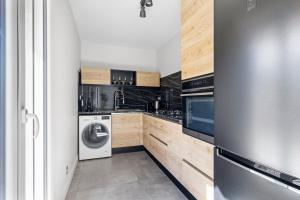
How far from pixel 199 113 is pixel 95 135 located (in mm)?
2385

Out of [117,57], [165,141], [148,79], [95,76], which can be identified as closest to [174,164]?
[165,141]

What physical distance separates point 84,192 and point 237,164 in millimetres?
1915

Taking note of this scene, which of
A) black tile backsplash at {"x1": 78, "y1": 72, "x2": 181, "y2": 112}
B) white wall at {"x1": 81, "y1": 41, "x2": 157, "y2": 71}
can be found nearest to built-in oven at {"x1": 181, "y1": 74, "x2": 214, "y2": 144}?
black tile backsplash at {"x1": 78, "y1": 72, "x2": 181, "y2": 112}

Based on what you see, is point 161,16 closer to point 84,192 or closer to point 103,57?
point 103,57

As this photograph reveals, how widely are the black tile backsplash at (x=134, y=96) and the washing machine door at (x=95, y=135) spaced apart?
627 mm

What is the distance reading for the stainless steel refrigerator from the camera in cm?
65

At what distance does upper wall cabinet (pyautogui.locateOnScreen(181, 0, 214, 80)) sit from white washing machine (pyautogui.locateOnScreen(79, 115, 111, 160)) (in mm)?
2106

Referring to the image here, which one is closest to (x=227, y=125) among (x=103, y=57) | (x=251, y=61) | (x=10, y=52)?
(x=251, y=61)

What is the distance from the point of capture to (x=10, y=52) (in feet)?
2.08

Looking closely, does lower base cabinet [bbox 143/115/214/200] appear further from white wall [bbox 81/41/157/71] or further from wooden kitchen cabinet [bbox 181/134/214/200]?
white wall [bbox 81/41/157/71]

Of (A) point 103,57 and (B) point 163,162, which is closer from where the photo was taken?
(B) point 163,162

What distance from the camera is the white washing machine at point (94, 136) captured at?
313 cm

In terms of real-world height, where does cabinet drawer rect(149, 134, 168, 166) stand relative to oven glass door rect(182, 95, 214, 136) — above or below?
below

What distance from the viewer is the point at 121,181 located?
2334mm
